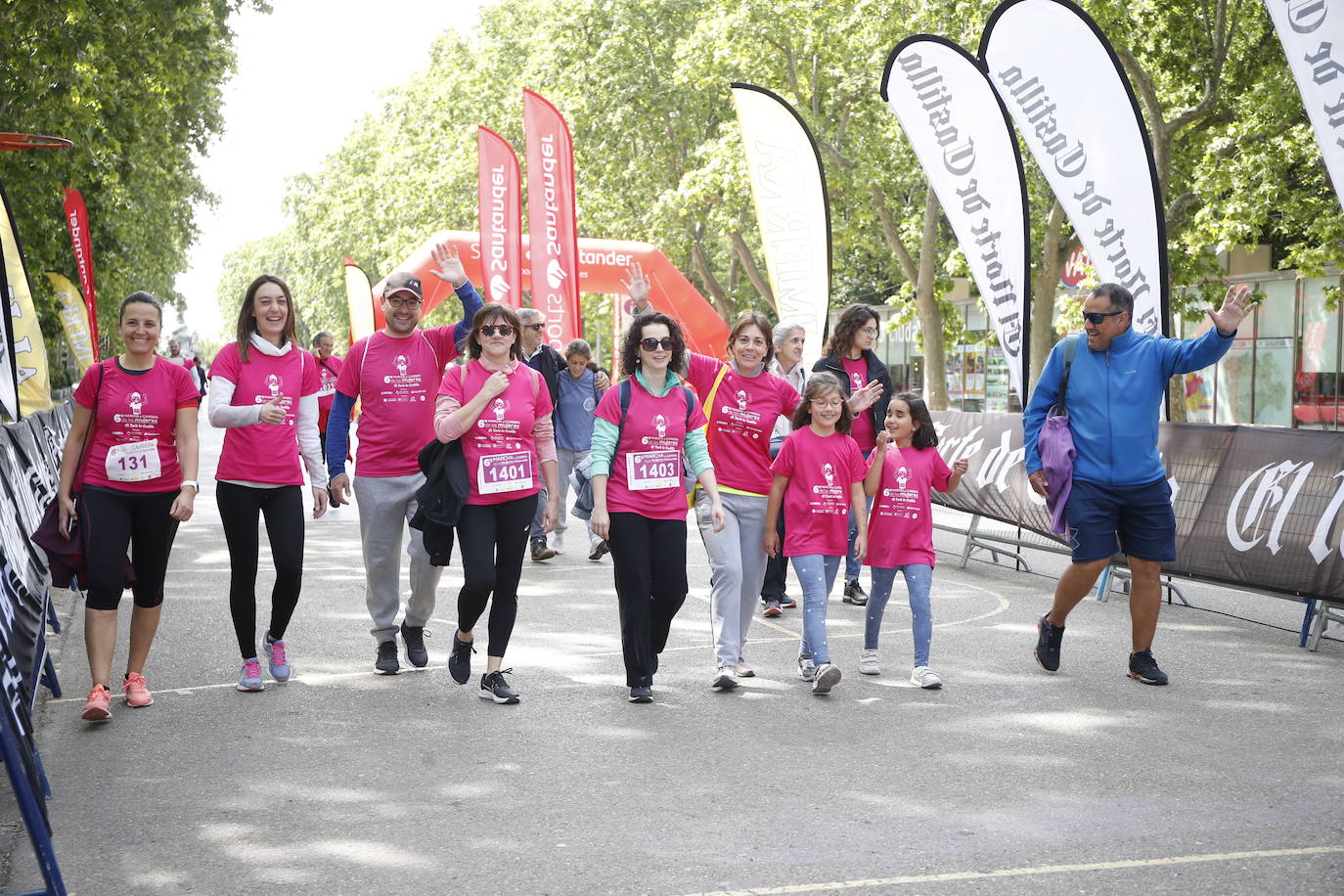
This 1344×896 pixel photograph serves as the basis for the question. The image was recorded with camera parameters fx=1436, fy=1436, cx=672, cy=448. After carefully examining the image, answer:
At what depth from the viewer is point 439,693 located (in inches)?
265

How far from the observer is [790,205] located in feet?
48.9

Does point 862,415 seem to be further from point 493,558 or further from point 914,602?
point 493,558

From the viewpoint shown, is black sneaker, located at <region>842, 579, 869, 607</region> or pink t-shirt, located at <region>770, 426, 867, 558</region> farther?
black sneaker, located at <region>842, 579, 869, 607</region>

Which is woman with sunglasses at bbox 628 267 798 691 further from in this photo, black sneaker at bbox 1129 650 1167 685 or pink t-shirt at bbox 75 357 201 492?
pink t-shirt at bbox 75 357 201 492

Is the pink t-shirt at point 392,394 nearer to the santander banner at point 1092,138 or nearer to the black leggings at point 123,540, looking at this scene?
the black leggings at point 123,540

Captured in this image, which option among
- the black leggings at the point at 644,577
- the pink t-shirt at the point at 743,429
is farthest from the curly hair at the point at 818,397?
the black leggings at the point at 644,577

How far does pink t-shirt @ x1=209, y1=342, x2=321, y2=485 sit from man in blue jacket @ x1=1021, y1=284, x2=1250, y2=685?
11.6 feet

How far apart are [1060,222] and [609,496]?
18.0 metres

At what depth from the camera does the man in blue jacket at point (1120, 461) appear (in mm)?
6961

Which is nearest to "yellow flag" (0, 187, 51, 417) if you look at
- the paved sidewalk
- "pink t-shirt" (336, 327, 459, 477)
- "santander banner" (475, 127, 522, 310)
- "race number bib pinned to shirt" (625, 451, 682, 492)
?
"santander banner" (475, 127, 522, 310)

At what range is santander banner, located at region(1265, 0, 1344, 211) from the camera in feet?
26.4

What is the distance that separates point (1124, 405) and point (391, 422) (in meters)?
3.54

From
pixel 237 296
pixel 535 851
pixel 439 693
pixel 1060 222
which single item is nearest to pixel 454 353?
pixel 439 693

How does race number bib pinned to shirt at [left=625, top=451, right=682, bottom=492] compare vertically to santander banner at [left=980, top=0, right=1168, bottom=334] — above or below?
below
